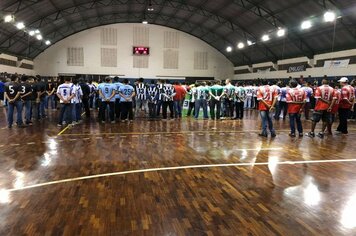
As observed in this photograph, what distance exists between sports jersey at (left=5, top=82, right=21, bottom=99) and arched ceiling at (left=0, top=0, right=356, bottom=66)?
11.0 metres

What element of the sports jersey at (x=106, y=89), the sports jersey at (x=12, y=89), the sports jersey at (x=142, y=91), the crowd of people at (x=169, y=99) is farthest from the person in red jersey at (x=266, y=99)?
the sports jersey at (x=12, y=89)

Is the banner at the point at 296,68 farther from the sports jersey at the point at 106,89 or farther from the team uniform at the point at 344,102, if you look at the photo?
the sports jersey at the point at 106,89

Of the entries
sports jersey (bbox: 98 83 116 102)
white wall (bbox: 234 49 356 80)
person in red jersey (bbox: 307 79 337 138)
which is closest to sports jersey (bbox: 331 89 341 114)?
person in red jersey (bbox: 307 79 337 138)

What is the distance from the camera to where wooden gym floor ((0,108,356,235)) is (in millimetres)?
3221

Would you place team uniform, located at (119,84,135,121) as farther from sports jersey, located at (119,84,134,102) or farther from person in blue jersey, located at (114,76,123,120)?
person in blue jersey, located at (114,76,123,120)

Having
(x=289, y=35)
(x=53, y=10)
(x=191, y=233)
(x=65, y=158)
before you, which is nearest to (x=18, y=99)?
(x=65, y=158)

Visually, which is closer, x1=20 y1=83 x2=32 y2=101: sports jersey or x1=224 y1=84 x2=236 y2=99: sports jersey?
x1=20 y1=83 x2=32 y2=101: sports jersey

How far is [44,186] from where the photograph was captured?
4.36 metres

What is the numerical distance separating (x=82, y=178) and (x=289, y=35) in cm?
2143

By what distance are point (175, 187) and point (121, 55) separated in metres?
29.0

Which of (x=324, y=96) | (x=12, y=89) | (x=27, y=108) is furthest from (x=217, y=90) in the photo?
(x=12, y=89)

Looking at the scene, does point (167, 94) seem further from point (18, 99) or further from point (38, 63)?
point (38, 63)

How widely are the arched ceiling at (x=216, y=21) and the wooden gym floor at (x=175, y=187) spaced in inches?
517

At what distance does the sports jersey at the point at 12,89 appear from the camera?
9477 mm
